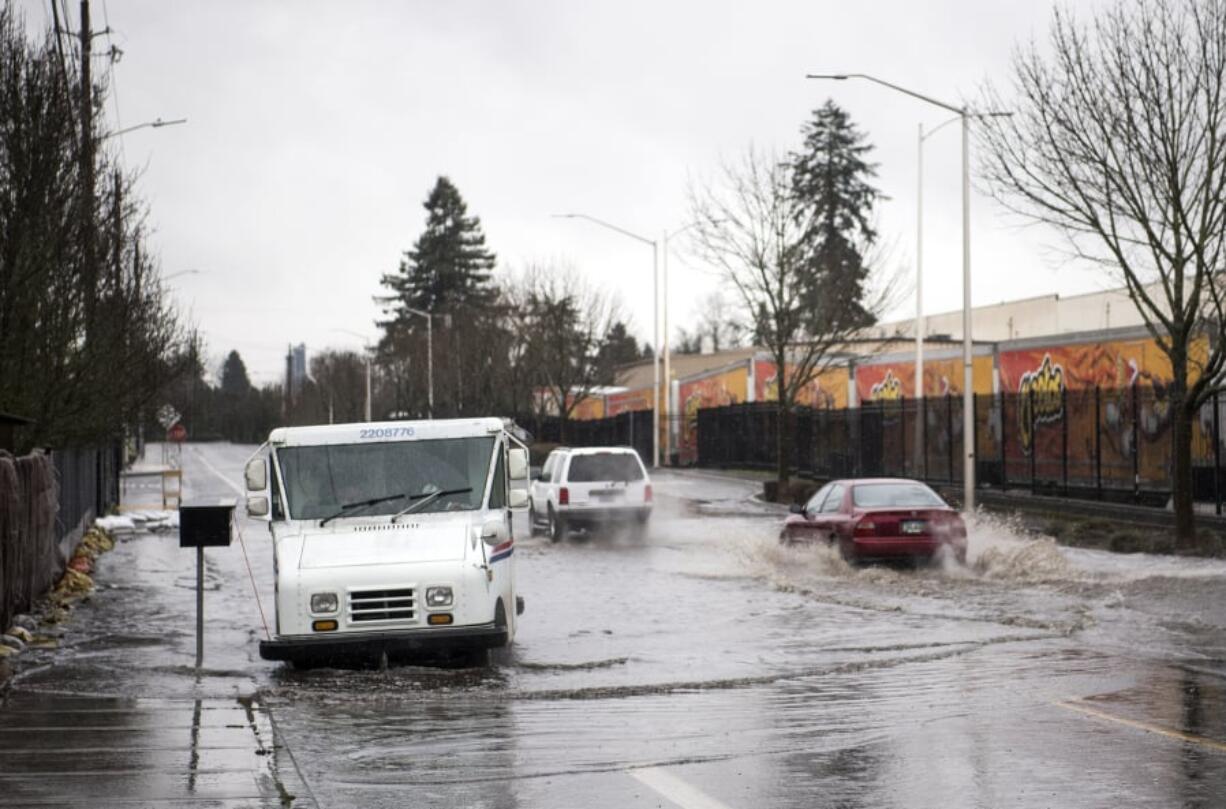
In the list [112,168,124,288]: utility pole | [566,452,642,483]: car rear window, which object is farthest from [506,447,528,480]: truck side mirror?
[566,452,642,483]: car rear window

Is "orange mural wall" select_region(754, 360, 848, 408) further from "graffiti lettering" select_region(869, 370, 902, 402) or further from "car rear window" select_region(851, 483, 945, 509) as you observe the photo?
"car rear window" select_region(851, 483, 945, 509)

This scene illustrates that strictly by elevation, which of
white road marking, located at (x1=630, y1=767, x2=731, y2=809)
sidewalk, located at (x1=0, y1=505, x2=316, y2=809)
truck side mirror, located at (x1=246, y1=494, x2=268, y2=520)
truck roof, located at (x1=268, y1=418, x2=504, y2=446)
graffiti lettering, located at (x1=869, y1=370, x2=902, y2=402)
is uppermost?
graffiti lettering, located at (x1=869, y1=370, x2=902, y2=402)

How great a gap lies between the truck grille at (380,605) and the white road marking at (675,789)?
4.86m

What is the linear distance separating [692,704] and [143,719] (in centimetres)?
392

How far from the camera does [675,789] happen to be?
28.7ft

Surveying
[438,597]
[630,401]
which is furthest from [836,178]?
[438,597]

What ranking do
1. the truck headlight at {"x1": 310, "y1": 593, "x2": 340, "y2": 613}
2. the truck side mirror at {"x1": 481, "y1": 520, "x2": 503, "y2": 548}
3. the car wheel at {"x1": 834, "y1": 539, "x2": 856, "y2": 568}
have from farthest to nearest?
the car wheel at {"x1": 834, "y1": 539, "x2": 856, "y2": 568}
the truck side mirror at {"x1": 481, "y1": 520, "x2": 503, "y2": 548}
the truck headlight at {"x1": 310, "y1": 593, "x2": 340, "y2": 613}

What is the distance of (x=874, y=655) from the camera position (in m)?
15.0

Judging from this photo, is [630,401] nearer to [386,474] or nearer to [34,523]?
[34,523]

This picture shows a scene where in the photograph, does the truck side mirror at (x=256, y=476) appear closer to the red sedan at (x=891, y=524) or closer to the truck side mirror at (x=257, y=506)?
the truck side mirror at (x=257, y=506)

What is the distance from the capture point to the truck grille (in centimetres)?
1387

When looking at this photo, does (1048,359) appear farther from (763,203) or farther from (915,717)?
(915,717)

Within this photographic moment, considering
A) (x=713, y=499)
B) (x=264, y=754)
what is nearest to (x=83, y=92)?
(x=264, y=754)

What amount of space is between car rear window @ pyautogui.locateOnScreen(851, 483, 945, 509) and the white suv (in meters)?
8.32
